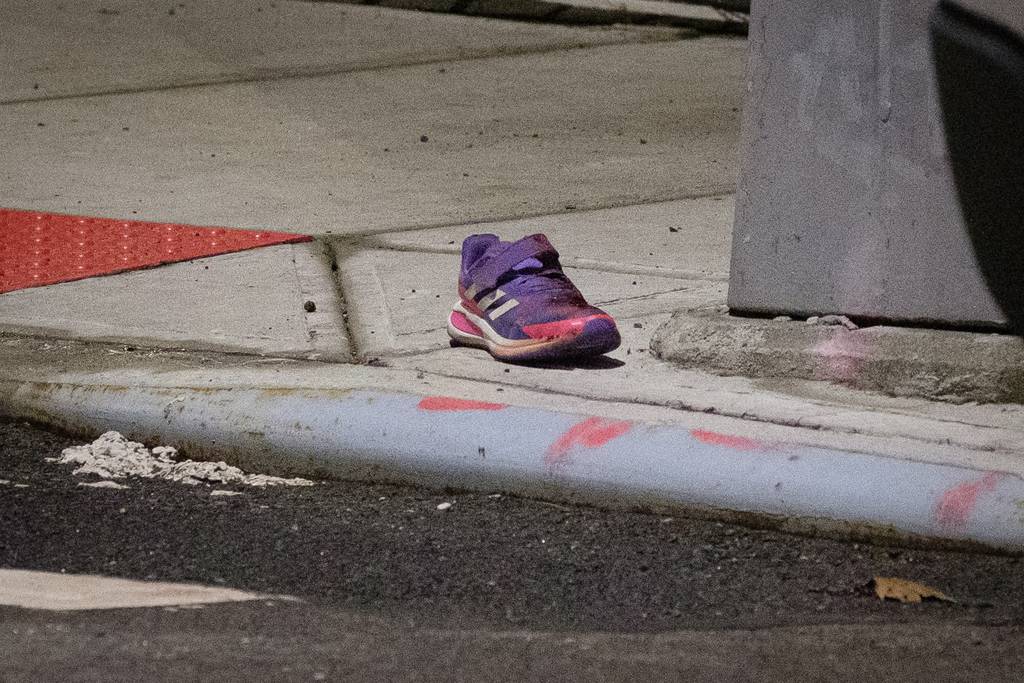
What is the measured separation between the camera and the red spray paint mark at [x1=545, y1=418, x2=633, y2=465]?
294 cm

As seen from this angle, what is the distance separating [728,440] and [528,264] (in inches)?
30.5

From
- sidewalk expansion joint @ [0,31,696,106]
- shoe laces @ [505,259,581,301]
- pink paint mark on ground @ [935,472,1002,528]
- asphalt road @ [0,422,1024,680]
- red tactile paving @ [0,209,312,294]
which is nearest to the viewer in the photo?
asphalt road @ [0,422,1024,680]

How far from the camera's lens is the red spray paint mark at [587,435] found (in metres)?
2.94

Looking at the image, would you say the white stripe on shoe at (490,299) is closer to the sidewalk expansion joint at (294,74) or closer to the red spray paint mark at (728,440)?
the red spray paint mark at (728,440)

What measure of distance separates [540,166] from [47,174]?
1560 millimetres

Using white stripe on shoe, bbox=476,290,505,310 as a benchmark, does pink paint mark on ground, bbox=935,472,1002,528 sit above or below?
below

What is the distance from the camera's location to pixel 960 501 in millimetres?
2682

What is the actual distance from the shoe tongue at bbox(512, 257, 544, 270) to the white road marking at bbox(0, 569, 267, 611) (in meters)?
1.19

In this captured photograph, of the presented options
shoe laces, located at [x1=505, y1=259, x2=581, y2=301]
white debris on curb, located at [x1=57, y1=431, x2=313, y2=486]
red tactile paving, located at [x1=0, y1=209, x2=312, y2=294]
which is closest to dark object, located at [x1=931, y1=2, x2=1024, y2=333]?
shoe laces, located at [x1=505, y1=259, x2=581, y2=301]

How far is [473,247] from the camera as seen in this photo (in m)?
3.63

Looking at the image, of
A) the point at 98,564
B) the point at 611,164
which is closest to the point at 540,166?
the point at 611,164

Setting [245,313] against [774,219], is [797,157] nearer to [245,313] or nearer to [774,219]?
[774,219]

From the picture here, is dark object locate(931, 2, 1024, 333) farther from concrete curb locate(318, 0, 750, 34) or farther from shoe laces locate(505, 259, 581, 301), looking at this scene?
concrete curb locate(318, 0, 750, 34)

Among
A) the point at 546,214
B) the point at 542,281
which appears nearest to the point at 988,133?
the point at 542,281
